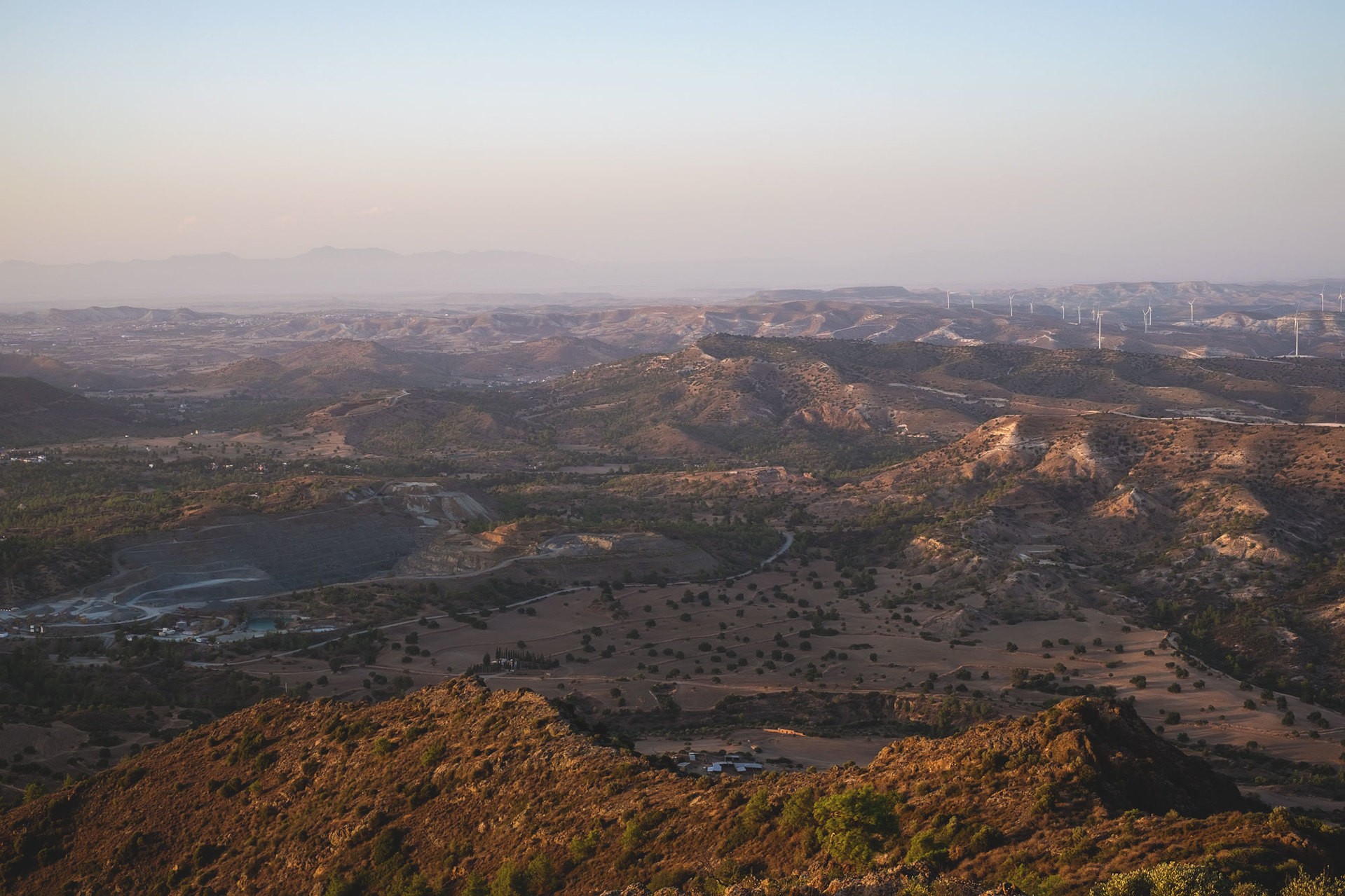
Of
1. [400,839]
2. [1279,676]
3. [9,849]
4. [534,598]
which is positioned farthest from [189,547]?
[1279,676]

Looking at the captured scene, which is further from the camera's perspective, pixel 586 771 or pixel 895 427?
A: pixel 895 427

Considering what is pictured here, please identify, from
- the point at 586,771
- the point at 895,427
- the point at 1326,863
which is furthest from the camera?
the point at 895,427

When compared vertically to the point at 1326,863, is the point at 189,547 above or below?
below

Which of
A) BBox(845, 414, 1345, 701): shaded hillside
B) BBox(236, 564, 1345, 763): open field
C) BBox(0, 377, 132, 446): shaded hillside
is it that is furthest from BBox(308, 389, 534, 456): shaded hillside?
BBox(236, 564, 1345, 763): open field

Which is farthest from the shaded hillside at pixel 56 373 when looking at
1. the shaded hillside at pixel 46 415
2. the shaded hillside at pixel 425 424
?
the shaded hillside at pixel 425 424

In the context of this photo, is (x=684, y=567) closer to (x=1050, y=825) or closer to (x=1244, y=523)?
(x=1244, y=523)

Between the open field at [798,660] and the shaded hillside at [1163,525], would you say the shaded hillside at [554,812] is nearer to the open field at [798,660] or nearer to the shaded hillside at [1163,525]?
the open field at [798,660]
